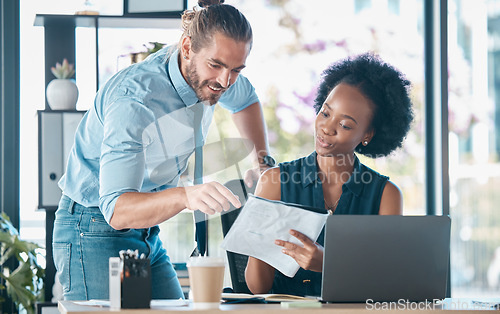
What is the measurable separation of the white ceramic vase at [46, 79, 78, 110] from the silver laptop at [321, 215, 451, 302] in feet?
5.94

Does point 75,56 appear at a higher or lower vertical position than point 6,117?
higher

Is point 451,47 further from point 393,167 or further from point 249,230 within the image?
point 249,230

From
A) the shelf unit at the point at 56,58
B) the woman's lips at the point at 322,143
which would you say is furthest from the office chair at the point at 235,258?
the shelf unit at the point at 56,58

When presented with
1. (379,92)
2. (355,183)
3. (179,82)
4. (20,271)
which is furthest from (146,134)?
(20,271)

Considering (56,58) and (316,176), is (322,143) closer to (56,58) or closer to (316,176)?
(316,176)

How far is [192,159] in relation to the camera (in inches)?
77.9

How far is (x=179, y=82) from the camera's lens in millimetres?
1776

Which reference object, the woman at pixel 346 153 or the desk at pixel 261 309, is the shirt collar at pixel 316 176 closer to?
the woman at pixel 346 153

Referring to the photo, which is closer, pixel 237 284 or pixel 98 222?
pixel 98 222

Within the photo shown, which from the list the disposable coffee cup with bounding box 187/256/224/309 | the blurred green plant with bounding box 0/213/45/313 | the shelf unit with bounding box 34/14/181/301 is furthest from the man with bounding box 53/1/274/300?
the blurred green plant with bounding box 0/213/45/313

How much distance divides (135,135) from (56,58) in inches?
58.7

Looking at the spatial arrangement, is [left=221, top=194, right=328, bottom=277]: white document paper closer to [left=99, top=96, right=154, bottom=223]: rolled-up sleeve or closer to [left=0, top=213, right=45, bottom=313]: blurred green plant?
[left=99, top=96, right=154, bottom=223]: rolled-up sleeve

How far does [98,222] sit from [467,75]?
96.8 inches

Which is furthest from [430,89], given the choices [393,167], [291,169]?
[291,169]
